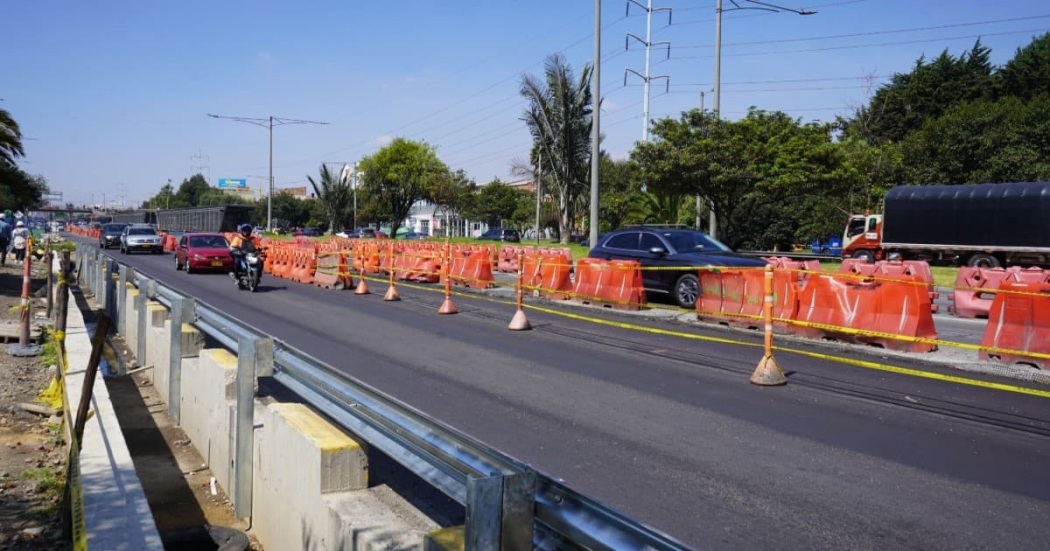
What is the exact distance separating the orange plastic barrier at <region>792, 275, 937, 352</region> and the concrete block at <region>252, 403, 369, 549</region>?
8.51 metres

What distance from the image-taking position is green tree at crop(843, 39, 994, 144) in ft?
198

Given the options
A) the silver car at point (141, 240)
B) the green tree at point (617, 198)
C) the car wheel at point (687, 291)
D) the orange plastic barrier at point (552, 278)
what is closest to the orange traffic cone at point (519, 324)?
the car wheel at point (687, 291)

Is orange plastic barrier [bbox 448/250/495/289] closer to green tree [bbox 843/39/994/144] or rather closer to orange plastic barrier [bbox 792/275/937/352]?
orange plastic barrier [bbox 792/275/937/352]

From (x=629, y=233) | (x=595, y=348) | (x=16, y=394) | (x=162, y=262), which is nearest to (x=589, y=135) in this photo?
(x=162, y=262)

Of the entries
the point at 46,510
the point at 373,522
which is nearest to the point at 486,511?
the point at 373,522

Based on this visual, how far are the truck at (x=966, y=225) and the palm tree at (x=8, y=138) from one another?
2939 cm

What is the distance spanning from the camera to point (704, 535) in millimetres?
4926

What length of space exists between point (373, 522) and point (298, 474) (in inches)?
35.9

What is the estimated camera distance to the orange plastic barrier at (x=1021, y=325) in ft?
32.2

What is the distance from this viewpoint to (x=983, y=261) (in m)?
34.8

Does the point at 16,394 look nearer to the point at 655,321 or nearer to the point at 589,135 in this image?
the point at 655,321

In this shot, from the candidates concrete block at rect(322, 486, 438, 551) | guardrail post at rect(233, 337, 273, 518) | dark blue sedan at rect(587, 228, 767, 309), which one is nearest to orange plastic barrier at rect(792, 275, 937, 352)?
dark blue sedan at rect(587, 228, 767, 309)

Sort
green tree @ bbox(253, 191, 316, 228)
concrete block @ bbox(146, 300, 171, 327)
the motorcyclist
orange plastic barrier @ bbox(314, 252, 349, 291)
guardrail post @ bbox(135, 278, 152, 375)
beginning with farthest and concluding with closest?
green tree @ bbox(253, 191, 316, 228) < orange plastic barrier @ bbox(314, 252, 349, 291) < the motorcyclist < guardrail post @ bbox(135, 278, 152, 375) < concrete block @ bbox(146, 300, 171, 327)

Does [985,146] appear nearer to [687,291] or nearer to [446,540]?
[687,291]
